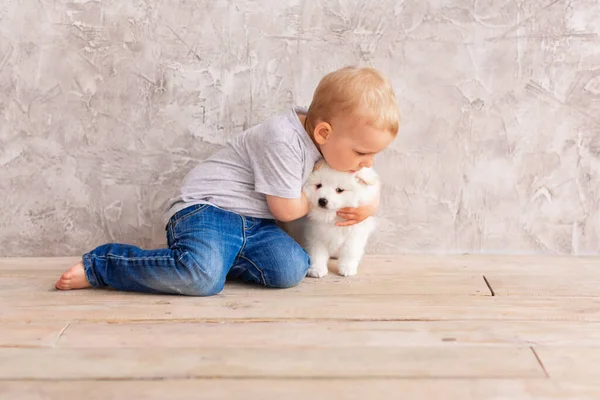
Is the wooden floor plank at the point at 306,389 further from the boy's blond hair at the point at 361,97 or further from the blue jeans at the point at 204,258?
the boy's blond hair at the point at 361,97

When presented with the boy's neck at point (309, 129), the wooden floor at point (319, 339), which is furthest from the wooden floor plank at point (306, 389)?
the boy's neck at point (309, 129)

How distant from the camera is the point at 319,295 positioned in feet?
4.49

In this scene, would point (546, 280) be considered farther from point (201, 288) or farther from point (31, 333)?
point (31, 333)

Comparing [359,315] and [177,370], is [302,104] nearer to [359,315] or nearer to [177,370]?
[359,315]

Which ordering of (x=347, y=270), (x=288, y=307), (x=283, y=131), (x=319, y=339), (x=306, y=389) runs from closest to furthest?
1. (x=306, y=389)
2. (x=319, y=339)
3. (x=288, y=307)
4. (x=283, y=131)
5. (x=347, y=270)

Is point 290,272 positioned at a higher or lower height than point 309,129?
lower

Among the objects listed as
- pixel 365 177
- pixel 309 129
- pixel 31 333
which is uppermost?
pixel 309 129

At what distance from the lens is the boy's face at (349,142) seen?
4.35 feet

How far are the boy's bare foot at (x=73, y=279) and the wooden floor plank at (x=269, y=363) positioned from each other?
0.96 ft

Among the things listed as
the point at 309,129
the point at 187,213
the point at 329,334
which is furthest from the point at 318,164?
the point at 329,334

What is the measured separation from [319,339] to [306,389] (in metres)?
0.17

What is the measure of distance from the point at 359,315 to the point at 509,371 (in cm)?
31

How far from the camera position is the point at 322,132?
137 centimetres

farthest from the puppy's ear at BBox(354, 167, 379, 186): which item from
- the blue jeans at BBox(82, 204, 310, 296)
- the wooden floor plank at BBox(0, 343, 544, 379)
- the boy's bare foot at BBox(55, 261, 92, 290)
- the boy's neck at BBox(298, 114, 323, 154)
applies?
the boy's bare foot at BBox(55, 261, 92, 290)
